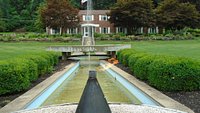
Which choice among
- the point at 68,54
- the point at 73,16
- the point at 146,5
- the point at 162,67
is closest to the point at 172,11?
the point at 146,5

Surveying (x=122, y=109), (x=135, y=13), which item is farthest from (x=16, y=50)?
(x=135, y=13)

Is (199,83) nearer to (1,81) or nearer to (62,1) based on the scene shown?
(1,81)

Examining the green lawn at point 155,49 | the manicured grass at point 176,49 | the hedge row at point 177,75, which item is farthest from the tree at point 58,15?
the hedge row at point 177,75

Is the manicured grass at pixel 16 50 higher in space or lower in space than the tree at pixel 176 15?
lower

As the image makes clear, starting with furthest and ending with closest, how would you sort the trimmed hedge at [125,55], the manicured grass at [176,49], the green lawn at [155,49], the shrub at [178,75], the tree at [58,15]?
the tree at [58,15] → the manicured grass at [176,49] → the green lawn at [155,49] → the trimmed hedge at [125,55] → the shrub at [178,75]

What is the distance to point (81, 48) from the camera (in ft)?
63.6

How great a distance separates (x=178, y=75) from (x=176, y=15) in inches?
1570

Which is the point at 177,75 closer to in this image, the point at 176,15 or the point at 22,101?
the point at 22,101

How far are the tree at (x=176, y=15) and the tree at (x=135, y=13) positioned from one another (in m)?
1.90

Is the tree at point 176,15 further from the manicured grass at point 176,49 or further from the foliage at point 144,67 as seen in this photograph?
the foliage at point 144,67

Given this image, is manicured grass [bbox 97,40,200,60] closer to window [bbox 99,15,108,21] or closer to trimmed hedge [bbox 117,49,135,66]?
trimmed hedge [bbox 117,49,135,66]

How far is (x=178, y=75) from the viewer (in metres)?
8.16

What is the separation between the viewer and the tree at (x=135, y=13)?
148 ft

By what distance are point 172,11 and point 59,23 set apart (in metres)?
14.8
